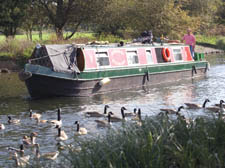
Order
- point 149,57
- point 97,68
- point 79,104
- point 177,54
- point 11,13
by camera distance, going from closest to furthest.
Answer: point 79,104 < point 97,68 < point 149,57 < point 177,54 < point 11,13

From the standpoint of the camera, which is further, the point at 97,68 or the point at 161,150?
the point at 97,68

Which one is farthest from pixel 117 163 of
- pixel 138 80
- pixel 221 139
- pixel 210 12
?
pixel 210 12

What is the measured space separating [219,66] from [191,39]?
6.89 m

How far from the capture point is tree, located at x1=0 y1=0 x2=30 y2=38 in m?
35.0

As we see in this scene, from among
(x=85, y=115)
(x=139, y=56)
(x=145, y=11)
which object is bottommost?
(x=85, y=115)

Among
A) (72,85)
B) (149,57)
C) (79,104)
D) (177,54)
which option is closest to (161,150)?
(79,104)

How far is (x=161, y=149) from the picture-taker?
6793mm

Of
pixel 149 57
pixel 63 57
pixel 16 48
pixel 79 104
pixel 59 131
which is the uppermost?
pixel 16 48

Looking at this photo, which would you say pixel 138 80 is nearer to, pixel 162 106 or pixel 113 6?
pixel 162 106

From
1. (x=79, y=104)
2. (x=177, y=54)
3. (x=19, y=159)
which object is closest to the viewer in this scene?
(x=19, y=159)

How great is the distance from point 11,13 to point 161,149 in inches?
1232

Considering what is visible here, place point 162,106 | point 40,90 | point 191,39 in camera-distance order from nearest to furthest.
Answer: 1. point 162,106
2. point 40,90
3. point 191,39

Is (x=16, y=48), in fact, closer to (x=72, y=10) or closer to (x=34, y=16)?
(x=34, y=16)

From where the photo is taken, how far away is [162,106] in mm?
16484
